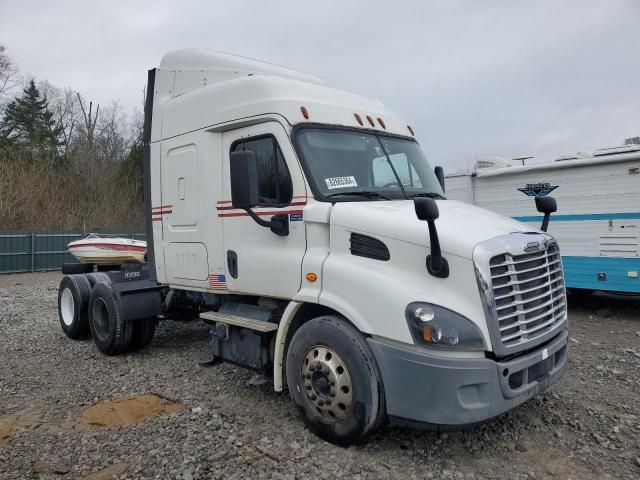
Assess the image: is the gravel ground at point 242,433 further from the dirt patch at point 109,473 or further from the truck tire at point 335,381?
the truck tire at point 335,381

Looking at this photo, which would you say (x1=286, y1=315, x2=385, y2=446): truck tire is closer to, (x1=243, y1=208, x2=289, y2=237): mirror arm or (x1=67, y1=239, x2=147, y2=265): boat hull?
(x1=243, y1=208, x2=289, y2=237): mirror arm

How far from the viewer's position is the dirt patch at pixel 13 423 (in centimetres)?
438

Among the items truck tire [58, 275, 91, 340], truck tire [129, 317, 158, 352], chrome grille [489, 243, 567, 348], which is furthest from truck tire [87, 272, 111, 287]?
chrome grille [489, 243, 567, 348]

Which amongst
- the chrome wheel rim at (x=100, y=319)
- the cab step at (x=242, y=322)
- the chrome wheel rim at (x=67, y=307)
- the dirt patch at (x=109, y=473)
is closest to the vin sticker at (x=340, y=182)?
the cab step at (x=242, y=322)

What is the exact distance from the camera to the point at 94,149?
114ft

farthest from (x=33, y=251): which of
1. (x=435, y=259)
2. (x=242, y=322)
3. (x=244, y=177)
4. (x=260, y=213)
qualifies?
(x=435, y=259)

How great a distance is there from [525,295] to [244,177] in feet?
7.73

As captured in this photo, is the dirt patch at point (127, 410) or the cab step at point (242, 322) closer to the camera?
the cab step at point (242, 322)

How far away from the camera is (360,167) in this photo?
4.59 metres

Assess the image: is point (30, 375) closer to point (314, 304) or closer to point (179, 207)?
point (179, 207)

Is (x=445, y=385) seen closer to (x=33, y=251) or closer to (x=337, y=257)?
(x=337, y=257)

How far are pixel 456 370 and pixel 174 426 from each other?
2.55 m

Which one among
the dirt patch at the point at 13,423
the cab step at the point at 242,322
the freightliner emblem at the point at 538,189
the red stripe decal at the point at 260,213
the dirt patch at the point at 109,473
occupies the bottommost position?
the dirt patch at the point at 109,473

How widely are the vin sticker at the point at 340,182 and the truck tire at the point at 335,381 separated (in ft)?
3.69
